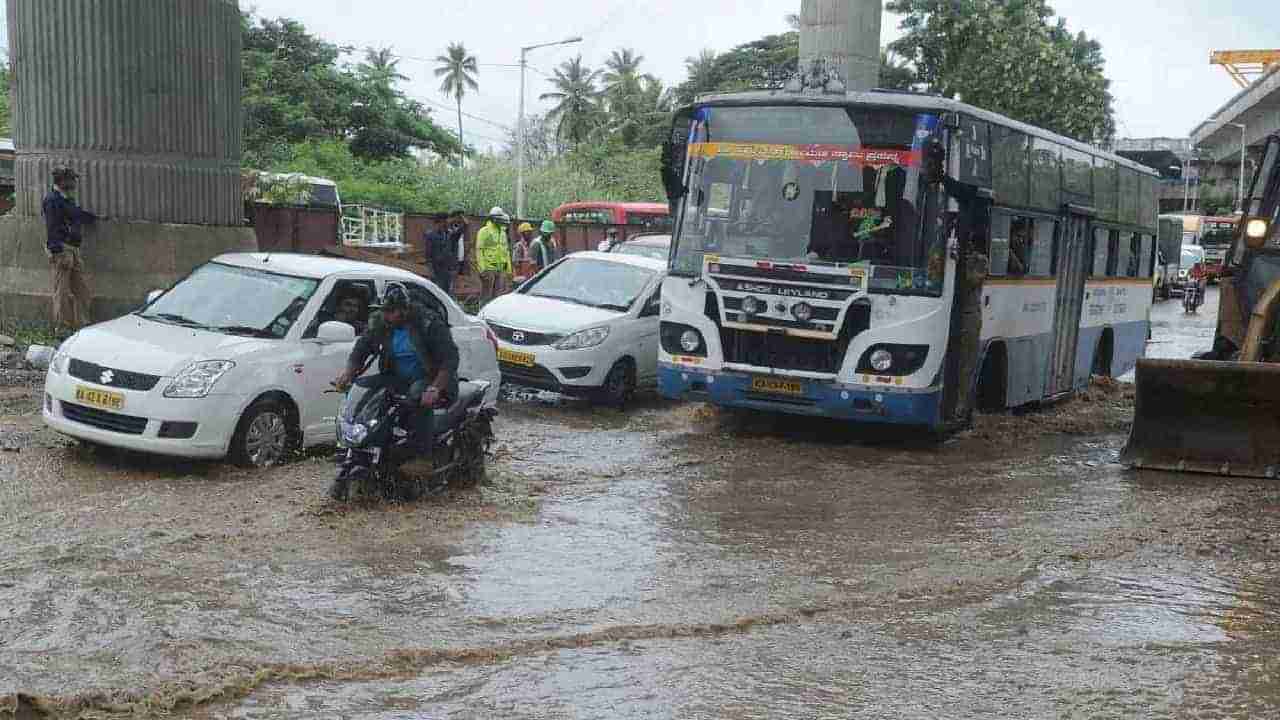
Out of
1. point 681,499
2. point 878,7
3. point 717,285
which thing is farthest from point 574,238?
point 681,499

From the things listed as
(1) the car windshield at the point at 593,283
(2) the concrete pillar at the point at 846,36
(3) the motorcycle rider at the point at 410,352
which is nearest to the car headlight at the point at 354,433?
(3) the motorcycle rider at the point at 410,352

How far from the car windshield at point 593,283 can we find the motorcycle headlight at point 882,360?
11.9ft

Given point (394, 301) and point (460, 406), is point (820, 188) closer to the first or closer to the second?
point (460, 406)

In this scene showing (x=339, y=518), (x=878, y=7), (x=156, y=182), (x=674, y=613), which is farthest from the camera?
(x=878, y=7)

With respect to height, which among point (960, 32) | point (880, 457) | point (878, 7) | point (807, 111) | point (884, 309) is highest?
point (960, 32)

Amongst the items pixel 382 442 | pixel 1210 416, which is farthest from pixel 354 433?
pixel 1210 416

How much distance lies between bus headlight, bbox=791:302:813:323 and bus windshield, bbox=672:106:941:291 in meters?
0.37

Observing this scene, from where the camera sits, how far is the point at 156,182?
15.5 m

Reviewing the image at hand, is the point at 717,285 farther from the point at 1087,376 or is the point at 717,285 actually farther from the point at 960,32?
the point at 960,32

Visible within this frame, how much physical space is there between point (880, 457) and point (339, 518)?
5.40 meters

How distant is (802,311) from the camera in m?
11.8

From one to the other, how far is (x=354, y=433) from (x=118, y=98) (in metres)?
8.27

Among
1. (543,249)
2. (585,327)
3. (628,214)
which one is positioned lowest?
(585,327)

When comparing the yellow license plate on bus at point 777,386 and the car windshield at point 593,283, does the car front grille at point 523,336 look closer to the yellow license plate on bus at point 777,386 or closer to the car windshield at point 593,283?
the car windshield at point 593,283
